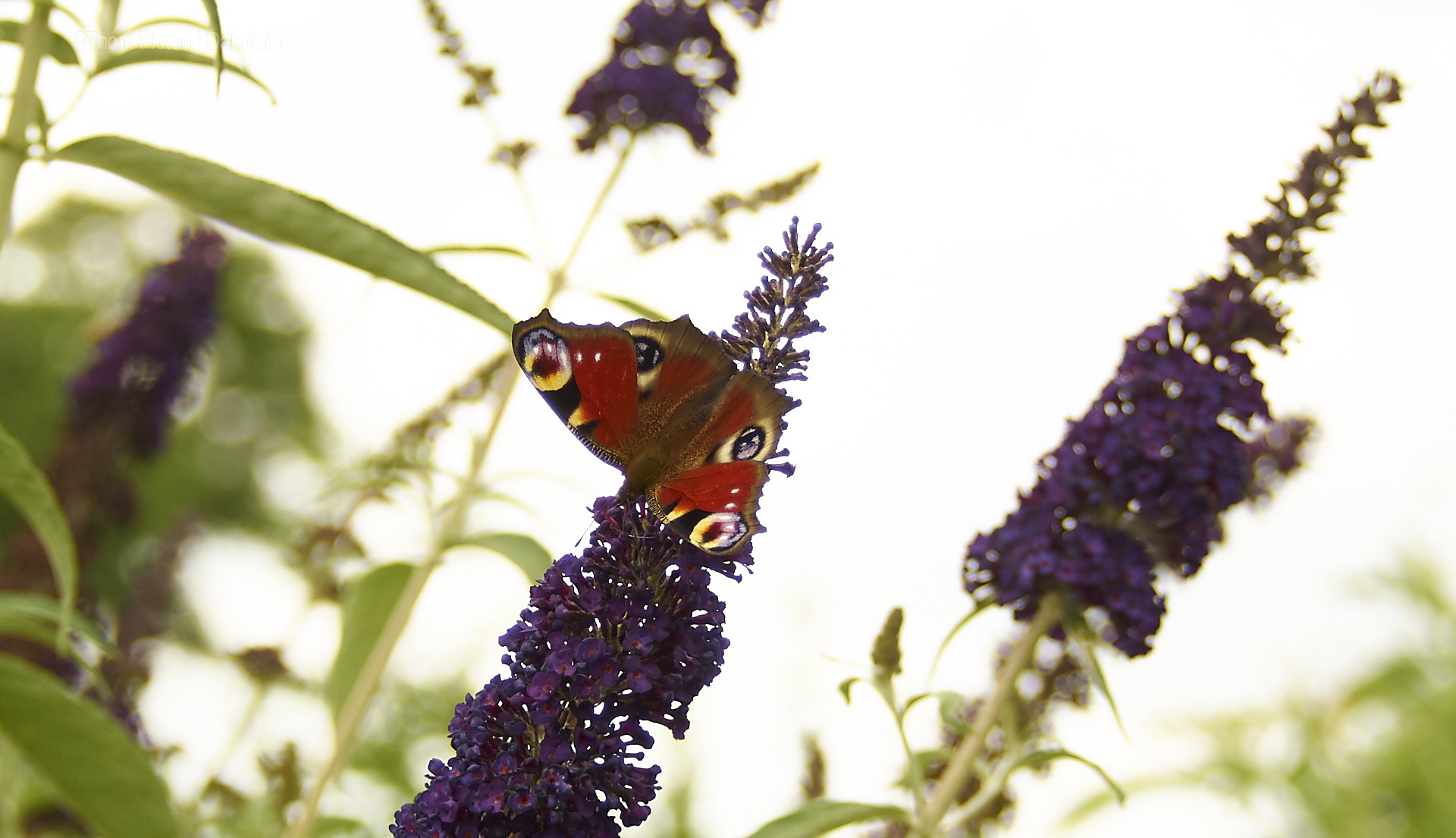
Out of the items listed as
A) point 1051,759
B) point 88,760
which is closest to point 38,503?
point 88,760

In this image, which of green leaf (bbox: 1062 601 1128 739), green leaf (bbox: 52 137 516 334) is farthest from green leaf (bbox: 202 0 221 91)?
green leaf (bbox: 1062 601 1128 739)

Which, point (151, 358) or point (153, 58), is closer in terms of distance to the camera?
point (153, 58)

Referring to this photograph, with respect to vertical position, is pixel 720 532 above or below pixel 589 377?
below

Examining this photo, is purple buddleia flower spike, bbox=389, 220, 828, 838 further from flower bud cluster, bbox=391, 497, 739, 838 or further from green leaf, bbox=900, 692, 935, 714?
green leaf, bbox=900, 692, 935, 714

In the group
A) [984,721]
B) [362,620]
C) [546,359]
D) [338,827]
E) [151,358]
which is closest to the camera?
[546,359]

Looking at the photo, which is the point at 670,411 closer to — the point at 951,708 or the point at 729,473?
the point at 729,473

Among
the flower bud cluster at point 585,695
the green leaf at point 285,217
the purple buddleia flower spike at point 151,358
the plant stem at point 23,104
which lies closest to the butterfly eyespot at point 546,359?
the green leaf at point 285,217
